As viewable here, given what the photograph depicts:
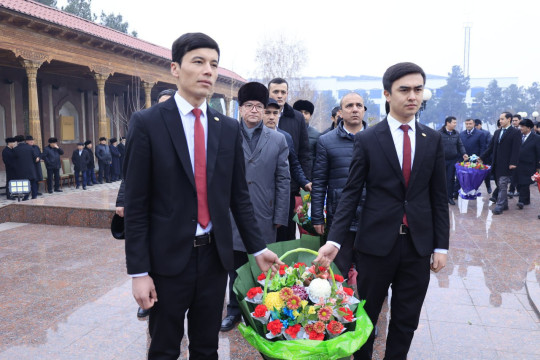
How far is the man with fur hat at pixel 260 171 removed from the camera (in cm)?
367

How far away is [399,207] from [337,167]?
124cm

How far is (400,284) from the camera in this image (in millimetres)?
2553

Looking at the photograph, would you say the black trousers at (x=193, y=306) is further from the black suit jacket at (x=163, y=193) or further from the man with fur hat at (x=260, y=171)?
the man with fur hat at (x=260, y=171)

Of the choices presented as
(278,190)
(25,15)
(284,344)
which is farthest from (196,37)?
(25,15)

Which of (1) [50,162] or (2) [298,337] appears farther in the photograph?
(1) [50,162]

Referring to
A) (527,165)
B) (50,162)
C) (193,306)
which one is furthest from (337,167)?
(50,162)

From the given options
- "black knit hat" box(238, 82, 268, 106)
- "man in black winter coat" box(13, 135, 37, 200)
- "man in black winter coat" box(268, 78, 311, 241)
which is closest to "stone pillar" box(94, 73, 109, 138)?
"man in black winter coat" box(13, 135, 37, 200)

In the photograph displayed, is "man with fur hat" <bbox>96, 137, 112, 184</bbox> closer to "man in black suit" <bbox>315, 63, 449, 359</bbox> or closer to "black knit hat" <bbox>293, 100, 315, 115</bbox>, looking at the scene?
"black knit hat" <bbox>293, 100, 315, 115</bbox>

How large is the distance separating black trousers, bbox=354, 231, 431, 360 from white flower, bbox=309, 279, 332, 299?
428mm

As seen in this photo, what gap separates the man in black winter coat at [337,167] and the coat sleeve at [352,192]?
0.91 metres

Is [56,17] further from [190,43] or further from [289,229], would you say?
[190,43]

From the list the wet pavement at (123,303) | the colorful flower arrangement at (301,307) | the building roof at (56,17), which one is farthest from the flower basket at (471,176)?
the building roof at (56,17)

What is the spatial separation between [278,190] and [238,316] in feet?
3.73

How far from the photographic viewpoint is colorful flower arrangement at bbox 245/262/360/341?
6.88 ft
